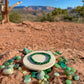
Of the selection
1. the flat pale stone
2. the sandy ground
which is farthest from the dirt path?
the flat pale stone

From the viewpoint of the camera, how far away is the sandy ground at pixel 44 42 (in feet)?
7.20

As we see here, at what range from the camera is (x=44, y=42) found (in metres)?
4.46

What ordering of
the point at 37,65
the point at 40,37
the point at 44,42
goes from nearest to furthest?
the point at 37,65, the point at 44,42, the point at 40,37

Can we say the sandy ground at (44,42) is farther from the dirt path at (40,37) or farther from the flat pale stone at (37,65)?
the flat pale stone at (37,65)

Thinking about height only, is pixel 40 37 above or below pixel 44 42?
above

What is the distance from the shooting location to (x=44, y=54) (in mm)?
2311

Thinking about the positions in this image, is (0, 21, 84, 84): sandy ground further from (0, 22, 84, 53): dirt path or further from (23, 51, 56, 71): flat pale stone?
(23, 51, 56, 71): flat pale stone

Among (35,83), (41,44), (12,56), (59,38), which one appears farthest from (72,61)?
(59,38)

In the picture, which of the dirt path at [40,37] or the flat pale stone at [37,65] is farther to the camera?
the dirt path at [40,37]

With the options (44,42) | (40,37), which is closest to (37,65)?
(44,42)

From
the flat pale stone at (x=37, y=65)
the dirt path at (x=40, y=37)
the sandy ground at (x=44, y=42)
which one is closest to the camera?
the flat pale stone at (x=37, y=65)

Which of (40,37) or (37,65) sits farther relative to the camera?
(40,37)

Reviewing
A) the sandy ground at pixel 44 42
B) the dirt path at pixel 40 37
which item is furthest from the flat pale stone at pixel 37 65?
the dirt path at pixel 40 37

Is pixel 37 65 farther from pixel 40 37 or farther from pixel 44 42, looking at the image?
pixel 40 37
